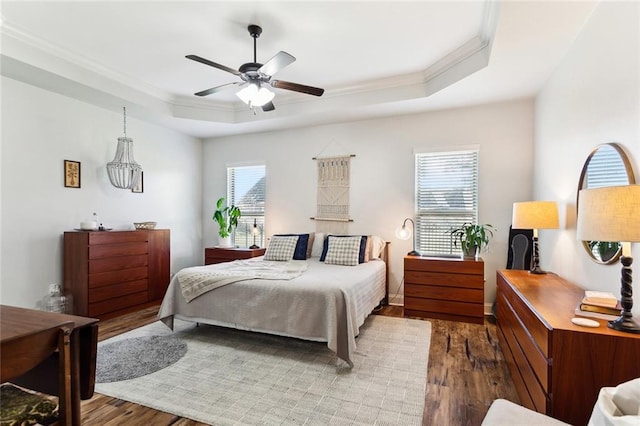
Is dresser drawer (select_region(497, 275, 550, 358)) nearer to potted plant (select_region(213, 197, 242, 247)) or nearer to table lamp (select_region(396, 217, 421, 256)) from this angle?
table lamp (select_region(396, 217, 421, 256))

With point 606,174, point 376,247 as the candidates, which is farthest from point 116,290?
point 606,174

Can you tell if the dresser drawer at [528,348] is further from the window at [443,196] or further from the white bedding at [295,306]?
the window at [443,196]

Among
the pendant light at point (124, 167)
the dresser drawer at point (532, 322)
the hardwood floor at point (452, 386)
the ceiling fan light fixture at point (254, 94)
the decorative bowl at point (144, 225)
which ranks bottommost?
the hardwood floor at point (452, 386)

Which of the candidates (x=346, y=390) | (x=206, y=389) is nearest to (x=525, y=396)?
(x=346, y=390)

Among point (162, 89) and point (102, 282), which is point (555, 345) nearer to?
point (102, 282)

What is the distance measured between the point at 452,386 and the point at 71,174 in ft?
15.2

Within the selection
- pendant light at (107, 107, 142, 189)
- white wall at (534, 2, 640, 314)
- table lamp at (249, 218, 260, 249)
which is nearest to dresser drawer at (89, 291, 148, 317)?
pendant light at (107, 107, 142, 189)

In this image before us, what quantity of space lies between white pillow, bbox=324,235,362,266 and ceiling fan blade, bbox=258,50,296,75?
2306mm

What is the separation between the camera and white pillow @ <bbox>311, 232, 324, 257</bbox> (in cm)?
470

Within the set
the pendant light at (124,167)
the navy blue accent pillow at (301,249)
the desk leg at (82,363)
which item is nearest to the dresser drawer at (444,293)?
the navy blue accent pillow at (301,249)

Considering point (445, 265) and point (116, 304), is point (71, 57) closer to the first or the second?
point (116, 304)

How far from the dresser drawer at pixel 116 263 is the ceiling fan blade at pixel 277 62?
2977 mm

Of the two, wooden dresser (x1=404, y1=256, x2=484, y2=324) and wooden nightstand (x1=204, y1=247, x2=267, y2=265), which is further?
wooden nightstand (x1=204, y1=247, x2=267, y2=265)

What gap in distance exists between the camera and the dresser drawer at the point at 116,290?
3793 mm
